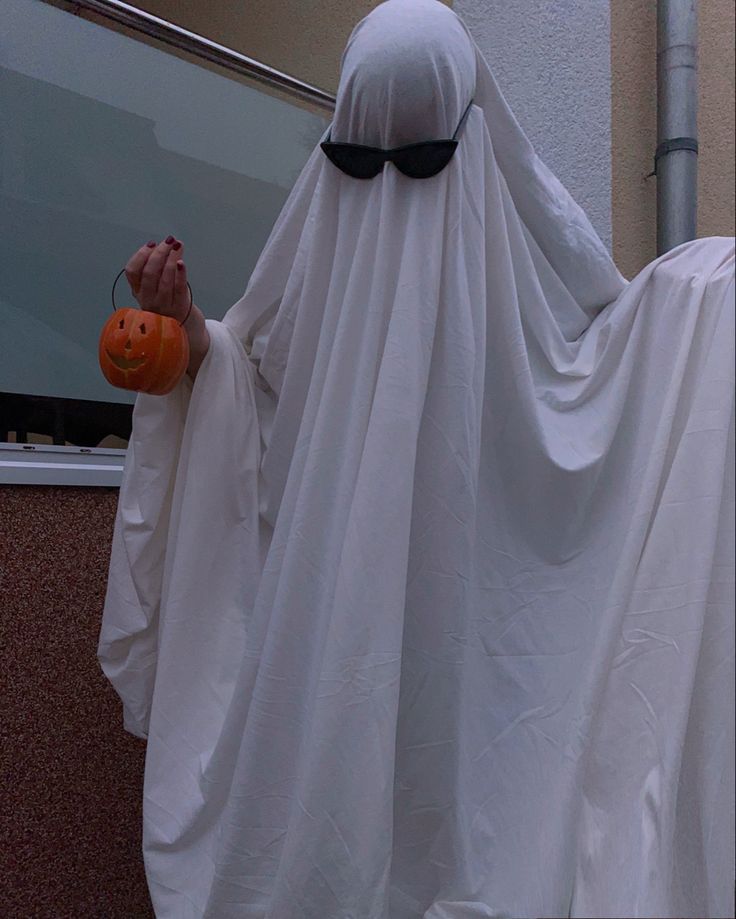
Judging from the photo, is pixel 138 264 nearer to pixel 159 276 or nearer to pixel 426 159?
pixel 159 276

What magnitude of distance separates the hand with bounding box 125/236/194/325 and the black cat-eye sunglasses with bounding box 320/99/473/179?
13.2 inches

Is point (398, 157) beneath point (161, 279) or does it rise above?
above

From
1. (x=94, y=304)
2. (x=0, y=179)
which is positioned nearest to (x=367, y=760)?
(x=94, y=304)

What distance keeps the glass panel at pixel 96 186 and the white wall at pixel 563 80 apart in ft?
2.60

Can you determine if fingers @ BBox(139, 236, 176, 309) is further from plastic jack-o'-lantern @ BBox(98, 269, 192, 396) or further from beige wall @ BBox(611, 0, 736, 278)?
beige wall @ BBox(611, 0, 736, 278)

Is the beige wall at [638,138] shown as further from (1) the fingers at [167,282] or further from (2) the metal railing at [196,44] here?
(1) the fingers at [167,282]

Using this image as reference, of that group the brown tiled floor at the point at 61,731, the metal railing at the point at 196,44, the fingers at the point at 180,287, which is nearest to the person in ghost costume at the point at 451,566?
the fingers at the point at 180,287

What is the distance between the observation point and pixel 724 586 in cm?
139

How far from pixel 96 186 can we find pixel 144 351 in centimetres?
93

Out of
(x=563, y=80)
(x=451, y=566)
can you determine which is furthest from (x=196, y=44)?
(x=451, y=566)

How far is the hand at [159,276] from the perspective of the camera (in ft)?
5.90

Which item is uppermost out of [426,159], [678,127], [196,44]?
[196,44]

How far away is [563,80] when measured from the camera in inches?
121

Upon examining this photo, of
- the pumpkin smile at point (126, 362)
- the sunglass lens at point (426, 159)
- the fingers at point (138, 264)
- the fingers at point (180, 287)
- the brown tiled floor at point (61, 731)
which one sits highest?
the sunglass lens at point (426, 159)
